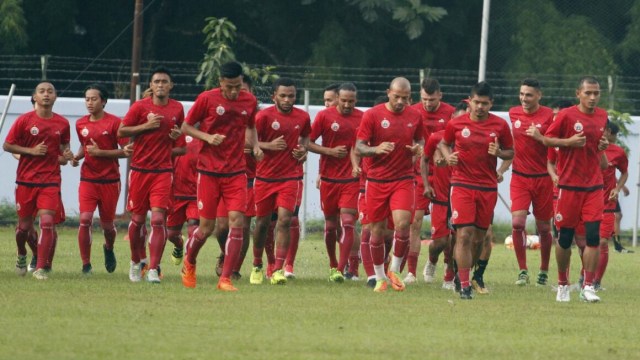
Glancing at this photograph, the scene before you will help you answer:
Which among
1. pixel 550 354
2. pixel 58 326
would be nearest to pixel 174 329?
pixel 58 326

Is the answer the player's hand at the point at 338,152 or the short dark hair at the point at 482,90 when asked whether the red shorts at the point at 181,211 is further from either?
the short dark hair at the point at 482,90

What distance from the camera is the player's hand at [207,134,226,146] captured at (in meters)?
15.7

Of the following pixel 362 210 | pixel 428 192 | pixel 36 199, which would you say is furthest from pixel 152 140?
pixel 428 192

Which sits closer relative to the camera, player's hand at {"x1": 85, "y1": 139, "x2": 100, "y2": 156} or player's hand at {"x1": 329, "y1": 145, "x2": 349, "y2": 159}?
player's hand at {"x1": 85, "y1": 139, "x2": 100, "y2": 156}

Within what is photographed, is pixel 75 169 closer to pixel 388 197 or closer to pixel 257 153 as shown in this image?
pixel 257 153

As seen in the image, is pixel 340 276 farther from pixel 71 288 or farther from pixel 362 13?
pixel 362 13

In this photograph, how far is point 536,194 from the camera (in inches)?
719

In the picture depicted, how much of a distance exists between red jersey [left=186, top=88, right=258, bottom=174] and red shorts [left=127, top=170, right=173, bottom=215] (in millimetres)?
699

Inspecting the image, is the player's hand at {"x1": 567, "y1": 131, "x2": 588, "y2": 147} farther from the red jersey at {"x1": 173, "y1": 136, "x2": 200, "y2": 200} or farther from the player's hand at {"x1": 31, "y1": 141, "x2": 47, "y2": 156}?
the player's hand at {"x1": 31, "y1": 141, "x2": 47, "y2": 156}

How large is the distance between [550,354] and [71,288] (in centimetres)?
592

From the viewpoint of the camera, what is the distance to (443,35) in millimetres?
37344

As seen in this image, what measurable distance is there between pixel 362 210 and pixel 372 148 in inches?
39.4

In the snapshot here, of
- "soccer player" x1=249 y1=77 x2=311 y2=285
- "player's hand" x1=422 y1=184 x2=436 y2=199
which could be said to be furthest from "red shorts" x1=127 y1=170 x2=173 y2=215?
"player's hand" x1=422 y1=184 x2=436 y2=199

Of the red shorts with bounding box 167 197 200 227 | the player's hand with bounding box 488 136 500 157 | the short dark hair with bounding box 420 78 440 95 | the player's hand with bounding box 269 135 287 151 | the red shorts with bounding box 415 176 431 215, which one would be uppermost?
the short dark hair with bounding box 420 78 440 95
